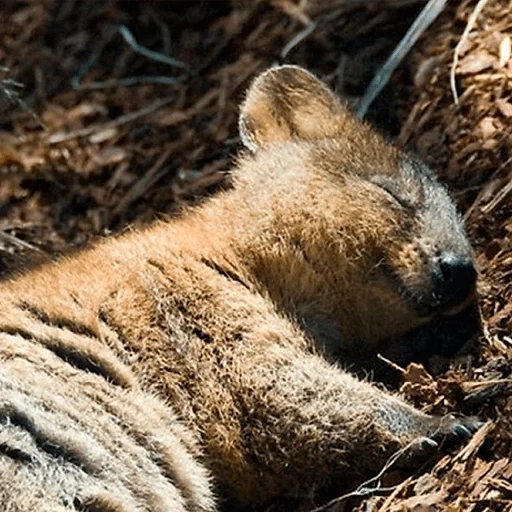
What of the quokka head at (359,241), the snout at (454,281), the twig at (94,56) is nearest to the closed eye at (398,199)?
the quokka head at (359,241)

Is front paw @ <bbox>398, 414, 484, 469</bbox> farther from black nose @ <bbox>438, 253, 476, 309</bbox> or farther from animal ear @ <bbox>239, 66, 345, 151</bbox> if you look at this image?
animal ear @ <bbox>239, 66, 345, 151</bbox>

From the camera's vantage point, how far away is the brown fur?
5.94 meters

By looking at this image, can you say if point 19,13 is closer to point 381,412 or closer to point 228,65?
point 228,65

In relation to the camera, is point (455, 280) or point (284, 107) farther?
point (284, 107)

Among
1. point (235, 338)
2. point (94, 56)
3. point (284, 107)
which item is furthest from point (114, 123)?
point (235, 338)

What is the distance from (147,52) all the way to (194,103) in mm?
685

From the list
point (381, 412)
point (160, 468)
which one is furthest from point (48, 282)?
point (381, 412)

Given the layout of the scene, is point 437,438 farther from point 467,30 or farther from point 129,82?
point 129,82

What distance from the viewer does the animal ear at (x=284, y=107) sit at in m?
7.71

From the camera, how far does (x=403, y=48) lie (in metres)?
8.48

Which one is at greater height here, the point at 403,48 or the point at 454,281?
the point at 403,48

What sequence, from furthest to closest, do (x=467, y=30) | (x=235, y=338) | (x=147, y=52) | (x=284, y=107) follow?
(x=147, y=52)
(x=467, y=30)
(x=284, y=107)
(x=235, y=338)

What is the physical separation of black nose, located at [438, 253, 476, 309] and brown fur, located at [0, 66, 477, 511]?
0.09 feet

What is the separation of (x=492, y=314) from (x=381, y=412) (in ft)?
2.94
